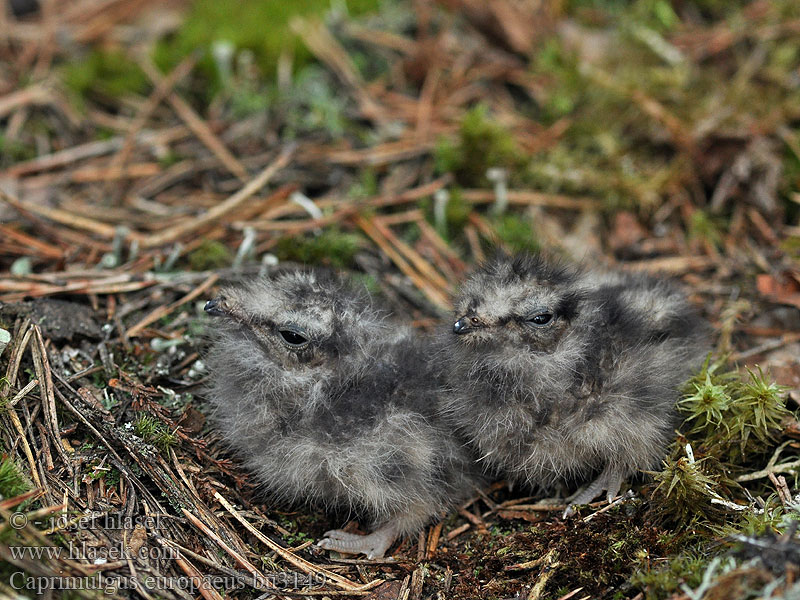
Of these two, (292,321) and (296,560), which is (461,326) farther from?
(296,560)

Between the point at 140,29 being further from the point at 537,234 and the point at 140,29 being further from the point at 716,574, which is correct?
the point at 716,574

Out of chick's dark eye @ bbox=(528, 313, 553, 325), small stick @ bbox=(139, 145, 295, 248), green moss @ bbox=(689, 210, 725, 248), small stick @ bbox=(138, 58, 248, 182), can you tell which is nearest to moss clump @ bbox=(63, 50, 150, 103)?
small stick @ bbox=(138, 58, 248, 182)

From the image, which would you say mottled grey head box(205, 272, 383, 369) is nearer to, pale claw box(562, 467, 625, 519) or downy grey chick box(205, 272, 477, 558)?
downy grey chick box(205, 272, 477, 558)

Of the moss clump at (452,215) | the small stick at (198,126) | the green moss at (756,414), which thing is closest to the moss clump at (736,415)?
the green moss at (756,414)

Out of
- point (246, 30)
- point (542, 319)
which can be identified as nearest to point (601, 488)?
point (542, 319)

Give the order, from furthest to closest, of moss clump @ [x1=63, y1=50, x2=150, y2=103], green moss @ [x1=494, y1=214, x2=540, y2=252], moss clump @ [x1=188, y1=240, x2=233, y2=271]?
moss clump @ [x1=63, y1=50, x2=150, y2=103], green moss @ [x1=494, y1=214, x2=540, y2=252], moss clump @ [x1=188, y1=240, x2=233, y2=271]

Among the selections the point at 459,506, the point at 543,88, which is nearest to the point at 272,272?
the point at 459,506

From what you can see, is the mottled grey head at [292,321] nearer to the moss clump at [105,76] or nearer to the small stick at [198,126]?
the small stick at [198,126]

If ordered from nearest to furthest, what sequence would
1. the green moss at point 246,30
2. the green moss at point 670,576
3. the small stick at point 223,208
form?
1. the green moss at point 670,576
2. the small stick at point 223,208
3. the green moss at point 246,30
